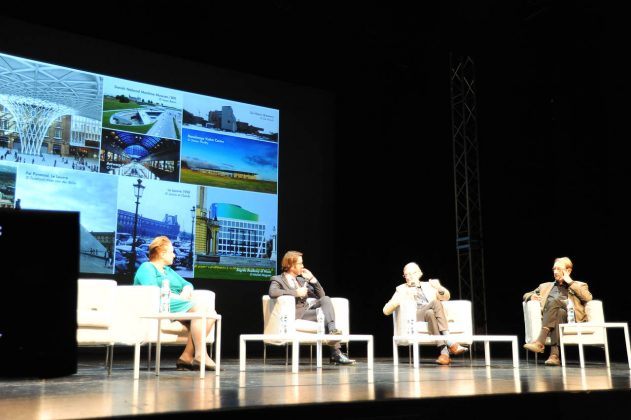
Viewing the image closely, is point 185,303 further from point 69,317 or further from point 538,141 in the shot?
point 538,141

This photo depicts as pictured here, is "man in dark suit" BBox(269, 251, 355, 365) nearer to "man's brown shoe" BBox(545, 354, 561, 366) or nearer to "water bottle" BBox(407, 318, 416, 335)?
"water bottle" BBox(407, 318, 416, 335)

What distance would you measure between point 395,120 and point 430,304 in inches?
125

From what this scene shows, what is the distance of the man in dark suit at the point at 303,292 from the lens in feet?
18.0

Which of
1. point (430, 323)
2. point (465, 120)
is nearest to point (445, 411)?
point (430, 323)

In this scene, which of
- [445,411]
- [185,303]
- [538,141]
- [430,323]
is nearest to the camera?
[445,411]

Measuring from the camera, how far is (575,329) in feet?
18.8

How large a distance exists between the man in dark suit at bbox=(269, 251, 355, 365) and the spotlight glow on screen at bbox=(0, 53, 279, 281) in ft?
5.00

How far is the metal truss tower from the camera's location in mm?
7215

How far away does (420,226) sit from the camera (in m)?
7.98

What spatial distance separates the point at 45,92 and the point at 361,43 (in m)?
3.49

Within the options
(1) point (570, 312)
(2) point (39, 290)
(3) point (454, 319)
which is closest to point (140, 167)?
(3) point (454, 319)

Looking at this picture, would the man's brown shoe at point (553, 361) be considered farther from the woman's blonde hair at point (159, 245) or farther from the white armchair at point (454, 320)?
the woman's blonde hair at point (159, 245)

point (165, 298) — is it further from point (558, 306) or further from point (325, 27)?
point (325, 27)

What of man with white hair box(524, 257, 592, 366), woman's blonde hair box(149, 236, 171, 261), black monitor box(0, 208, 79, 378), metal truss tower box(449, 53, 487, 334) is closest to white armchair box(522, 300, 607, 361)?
man with white hair box(524, 257, 592, 366)
